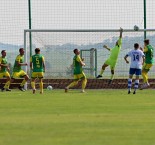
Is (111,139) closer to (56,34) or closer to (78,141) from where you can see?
(78,141)

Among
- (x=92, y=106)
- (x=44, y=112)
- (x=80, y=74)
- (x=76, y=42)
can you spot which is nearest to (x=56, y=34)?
(x=76, y=42)

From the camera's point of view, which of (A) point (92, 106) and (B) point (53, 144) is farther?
(A) point (92, 106)

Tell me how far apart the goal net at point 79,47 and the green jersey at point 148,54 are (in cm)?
435

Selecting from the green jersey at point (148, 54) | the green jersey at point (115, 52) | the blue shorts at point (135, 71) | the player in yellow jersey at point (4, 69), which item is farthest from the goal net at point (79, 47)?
the blue shorts at point (135, 71)

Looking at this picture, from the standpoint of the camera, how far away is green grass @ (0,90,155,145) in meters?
12.0

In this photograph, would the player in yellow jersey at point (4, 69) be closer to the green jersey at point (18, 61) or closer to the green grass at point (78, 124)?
the green jersey at point (18, 61)

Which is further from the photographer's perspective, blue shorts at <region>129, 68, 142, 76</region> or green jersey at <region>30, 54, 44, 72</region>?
green jersey at <region>30, 54, 44, 72</region>

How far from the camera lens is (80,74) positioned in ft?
107

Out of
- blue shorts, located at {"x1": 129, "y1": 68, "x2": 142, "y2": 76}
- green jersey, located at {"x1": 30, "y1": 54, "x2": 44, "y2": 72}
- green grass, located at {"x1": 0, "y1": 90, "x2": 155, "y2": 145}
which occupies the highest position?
green jersey, located at {"x1": 30, "y1": 54, "x2": 44, "y2": 72}

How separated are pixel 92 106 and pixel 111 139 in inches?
337

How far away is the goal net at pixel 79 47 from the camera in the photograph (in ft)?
124

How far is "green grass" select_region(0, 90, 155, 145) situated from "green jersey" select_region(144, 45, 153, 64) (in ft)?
38.8

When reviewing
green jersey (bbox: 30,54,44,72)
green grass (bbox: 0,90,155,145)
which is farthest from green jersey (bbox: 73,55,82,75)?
Result: green grass (bbox: 0,90,155,145)

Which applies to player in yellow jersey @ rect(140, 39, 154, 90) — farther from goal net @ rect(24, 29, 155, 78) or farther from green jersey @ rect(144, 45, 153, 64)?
goal net @ rect(24, 29, 155, 78)
